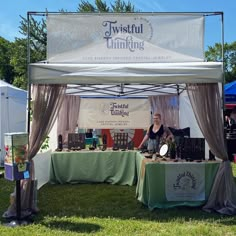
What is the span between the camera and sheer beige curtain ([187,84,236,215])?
16.4 ft

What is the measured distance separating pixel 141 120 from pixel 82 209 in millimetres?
4221

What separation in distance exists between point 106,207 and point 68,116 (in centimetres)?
363

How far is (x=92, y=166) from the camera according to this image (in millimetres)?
7500

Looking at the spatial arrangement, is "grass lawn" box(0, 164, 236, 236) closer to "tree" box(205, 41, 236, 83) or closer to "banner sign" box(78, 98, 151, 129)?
"banner sign" box(78, 98, 151, 129)

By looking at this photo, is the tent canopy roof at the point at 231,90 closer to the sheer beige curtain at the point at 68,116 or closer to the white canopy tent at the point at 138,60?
the sheer beige curtain at the point at 68,116

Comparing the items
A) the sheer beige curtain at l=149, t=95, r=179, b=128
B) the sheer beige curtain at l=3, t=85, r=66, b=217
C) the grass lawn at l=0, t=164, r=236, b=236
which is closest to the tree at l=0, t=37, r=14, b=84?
the sheer beige curtain at l=149, t=95, r=179, b=128

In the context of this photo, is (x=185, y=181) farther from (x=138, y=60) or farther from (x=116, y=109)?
(x=116, y=109)

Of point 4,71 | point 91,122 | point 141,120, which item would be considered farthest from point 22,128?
point 4,71

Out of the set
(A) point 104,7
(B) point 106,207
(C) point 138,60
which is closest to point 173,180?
(B) point 106,207

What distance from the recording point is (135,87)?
8.14 metres

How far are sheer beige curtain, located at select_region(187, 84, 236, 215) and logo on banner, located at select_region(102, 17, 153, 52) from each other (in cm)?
110

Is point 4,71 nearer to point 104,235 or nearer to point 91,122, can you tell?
point 91,122

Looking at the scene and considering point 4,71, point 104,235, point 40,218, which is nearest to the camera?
point 104,235

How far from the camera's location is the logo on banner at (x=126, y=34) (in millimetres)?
5414
